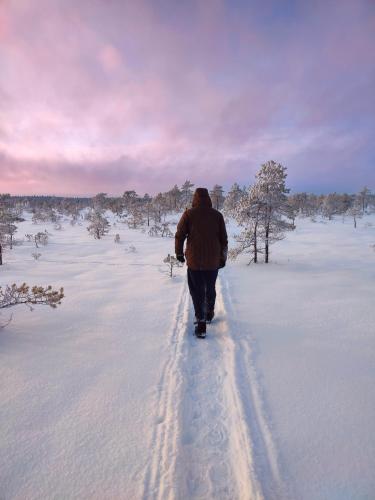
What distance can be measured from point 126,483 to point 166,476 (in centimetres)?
33

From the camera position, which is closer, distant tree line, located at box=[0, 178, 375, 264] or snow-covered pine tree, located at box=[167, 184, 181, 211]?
distant tree line, located at box=[0, 178, 375, 264]

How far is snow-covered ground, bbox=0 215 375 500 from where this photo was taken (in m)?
2.16

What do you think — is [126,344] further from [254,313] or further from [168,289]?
[168,289]

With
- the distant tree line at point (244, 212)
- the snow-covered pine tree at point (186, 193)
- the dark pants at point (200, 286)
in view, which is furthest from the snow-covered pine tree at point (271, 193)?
the snow-covered pine tree at point (186, 193)

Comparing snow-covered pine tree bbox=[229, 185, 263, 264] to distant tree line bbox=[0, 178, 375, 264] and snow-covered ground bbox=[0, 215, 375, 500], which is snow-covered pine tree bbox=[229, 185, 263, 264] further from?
snow-covered ground bbox=[0, 215, 375, 500]

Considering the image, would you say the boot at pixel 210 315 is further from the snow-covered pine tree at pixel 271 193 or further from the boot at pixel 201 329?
the snow-covered pine tree at pixel 271 193

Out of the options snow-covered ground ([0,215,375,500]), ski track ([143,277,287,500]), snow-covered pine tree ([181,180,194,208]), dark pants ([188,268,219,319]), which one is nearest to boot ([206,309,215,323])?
snow-covered ground ([0,215,375,500])

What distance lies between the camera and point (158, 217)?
52594 millimetres

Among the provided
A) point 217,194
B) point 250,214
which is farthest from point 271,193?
point 217,194

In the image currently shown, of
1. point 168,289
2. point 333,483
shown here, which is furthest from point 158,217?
point 333,483

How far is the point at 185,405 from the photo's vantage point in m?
3.02

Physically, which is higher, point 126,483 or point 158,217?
point 158,217

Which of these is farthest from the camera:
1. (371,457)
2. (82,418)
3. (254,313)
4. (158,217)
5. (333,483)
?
(158,217)

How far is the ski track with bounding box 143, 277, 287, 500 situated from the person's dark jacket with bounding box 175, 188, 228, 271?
1509 mm
